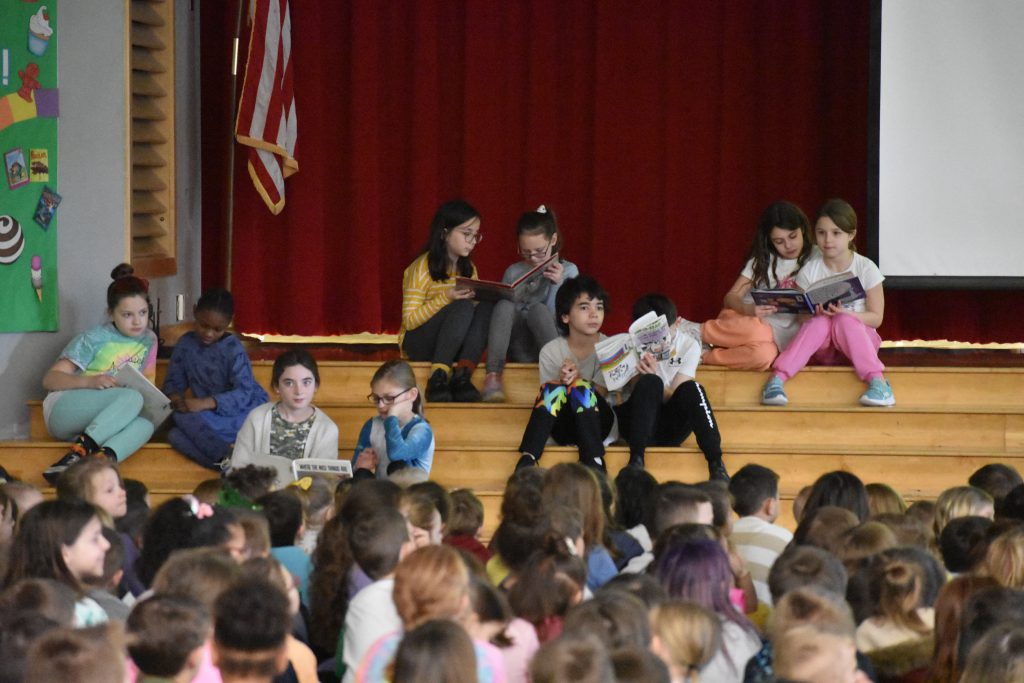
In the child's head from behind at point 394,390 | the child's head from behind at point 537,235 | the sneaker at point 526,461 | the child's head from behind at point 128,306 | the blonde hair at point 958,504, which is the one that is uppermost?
the child's head from behind at point 537,235

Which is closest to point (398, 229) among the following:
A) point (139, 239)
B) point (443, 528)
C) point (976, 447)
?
point (139, 239)

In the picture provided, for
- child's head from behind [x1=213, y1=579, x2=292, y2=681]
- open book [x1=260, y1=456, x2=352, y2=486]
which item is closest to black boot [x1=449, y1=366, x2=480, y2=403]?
open book [x1=260, y1=456, x2=352, y2=486]

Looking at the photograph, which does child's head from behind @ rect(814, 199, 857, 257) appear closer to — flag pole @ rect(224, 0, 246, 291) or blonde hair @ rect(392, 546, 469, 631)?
flag pole @ rect(224, 0, 246, 291)

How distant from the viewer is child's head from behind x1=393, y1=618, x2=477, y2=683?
2172 mm

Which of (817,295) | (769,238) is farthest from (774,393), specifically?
(769,238)

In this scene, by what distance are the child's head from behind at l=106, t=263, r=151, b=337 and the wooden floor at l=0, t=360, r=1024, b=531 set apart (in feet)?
1.56

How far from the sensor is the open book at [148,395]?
561 cm

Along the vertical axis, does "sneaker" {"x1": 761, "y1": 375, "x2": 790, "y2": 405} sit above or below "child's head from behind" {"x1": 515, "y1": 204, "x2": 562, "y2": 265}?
below

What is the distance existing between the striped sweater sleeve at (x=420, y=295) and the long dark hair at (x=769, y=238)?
4.27ft

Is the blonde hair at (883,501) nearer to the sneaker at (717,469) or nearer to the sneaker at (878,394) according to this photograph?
the sneaker at (717,469)

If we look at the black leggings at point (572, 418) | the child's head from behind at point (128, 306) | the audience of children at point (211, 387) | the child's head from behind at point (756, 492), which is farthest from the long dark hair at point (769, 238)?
the child's head from behind at point (128, 306)

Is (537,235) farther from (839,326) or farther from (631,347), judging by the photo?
(839,326)

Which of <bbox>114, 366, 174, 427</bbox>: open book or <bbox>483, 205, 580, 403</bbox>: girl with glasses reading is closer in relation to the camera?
<bbox>114, 366, 174, 427</bbox>: open book

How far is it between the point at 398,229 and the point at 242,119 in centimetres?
114
